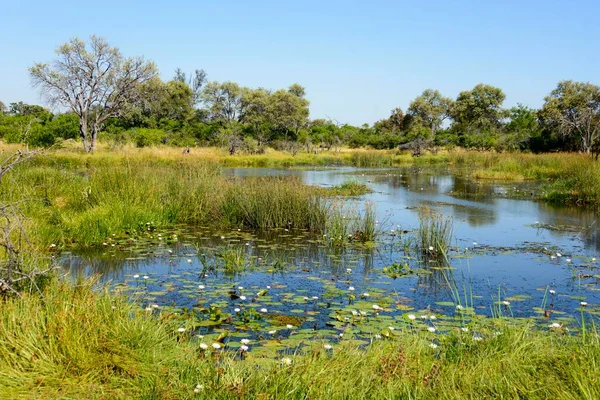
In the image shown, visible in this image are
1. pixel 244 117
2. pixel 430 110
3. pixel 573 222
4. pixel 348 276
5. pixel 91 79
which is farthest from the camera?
pixel 430 110

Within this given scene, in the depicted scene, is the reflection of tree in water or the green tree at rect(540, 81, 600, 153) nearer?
the reflection of tree in water

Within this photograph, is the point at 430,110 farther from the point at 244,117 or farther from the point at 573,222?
the point at 573,222

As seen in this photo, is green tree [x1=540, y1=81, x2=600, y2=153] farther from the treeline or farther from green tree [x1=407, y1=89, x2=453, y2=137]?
green tree [x1=407, y1=89, x2=453, y2=137]

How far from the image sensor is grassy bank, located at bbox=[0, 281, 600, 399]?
3338mm

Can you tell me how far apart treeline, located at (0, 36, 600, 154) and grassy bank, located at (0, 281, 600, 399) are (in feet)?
56.5

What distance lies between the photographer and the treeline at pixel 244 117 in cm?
3462

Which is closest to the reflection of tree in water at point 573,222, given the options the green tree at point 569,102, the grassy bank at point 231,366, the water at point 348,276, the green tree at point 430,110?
the water at point 348,276

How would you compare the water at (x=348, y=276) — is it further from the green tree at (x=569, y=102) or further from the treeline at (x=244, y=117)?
the green tree at (x=569, y=102)

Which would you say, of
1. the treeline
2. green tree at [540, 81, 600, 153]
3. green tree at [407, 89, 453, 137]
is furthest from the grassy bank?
green tree at [407, 89, 453, 137]

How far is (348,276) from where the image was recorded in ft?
25.1

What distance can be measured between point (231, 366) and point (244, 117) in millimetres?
56585

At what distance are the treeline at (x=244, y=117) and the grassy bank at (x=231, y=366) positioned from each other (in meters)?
17.2

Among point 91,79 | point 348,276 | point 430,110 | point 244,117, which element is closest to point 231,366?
point 348,276

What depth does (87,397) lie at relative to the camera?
133 inches
